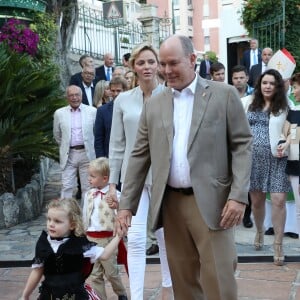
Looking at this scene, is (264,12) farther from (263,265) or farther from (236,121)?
(236,121)

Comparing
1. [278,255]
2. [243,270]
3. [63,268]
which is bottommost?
[243,270]

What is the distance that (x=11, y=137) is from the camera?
8.03 meters

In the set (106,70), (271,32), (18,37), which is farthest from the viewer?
(271,32)

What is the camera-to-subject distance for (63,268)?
4039mm

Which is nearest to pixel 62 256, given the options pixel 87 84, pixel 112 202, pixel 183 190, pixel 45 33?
pixel 112 202

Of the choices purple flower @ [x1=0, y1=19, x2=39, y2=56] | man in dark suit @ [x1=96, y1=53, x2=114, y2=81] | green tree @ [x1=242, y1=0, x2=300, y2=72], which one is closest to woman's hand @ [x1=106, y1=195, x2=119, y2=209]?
purple flower @ [x1=0, y1=19, x2=39, y2=56]

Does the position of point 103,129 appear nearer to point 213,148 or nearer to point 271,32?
point 213,148

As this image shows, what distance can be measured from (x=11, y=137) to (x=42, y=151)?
1.68 feet

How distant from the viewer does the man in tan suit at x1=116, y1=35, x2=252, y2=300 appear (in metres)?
3.60

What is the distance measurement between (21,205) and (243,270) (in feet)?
11.3

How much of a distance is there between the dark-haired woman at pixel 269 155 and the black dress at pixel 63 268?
261 centimetres

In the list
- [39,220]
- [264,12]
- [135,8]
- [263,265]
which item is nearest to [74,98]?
[39,220]

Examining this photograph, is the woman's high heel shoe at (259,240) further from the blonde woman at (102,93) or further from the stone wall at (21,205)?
the stone wall at (21,205)

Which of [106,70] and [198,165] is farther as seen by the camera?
[106,70]
